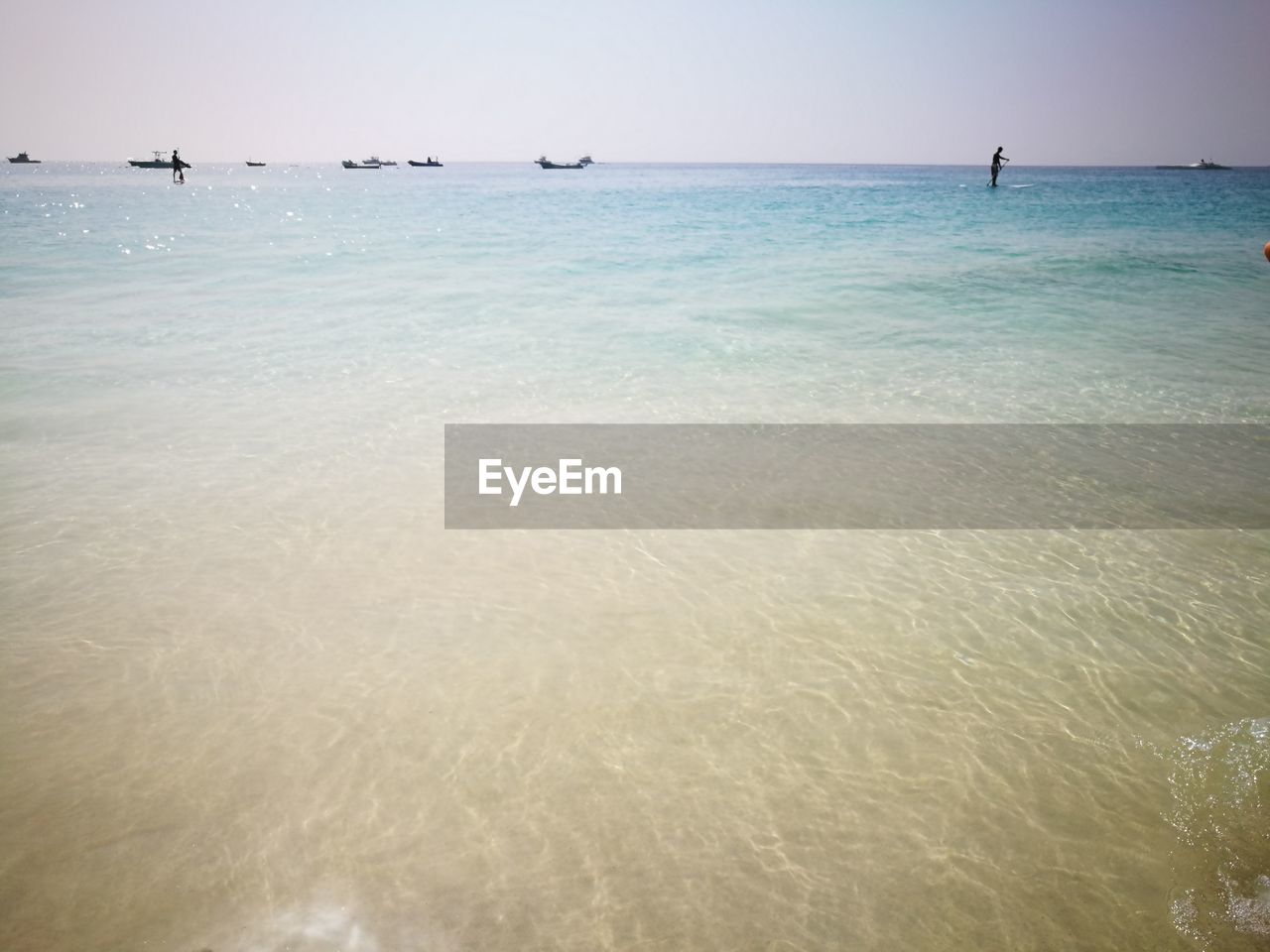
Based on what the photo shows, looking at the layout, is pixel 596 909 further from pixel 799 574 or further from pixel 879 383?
pixel 879 383

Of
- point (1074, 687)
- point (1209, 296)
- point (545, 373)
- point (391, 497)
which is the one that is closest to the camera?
point (1074, 687)

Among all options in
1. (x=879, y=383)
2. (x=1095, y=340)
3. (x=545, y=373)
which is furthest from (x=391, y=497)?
A: (x=1095, y=340)

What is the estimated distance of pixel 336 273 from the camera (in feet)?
62.9

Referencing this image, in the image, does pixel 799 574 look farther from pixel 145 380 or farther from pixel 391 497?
pixel 145 380

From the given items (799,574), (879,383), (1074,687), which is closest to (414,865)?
(799,574)

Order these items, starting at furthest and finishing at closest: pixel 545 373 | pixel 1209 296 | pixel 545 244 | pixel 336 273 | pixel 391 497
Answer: pixel 545 244 < pixel 336 273 < pixel 1209 296 < pixel 545 373 < pixel 391 497

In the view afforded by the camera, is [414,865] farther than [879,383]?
No

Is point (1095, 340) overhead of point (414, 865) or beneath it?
overhead

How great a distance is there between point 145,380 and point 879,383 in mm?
9971

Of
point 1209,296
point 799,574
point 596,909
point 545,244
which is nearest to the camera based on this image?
point 596,909

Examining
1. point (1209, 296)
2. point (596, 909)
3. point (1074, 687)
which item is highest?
point (1209, 296)

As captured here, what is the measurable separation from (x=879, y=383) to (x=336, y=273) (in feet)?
48.9

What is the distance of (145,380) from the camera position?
973cm

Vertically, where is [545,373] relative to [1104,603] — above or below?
above
